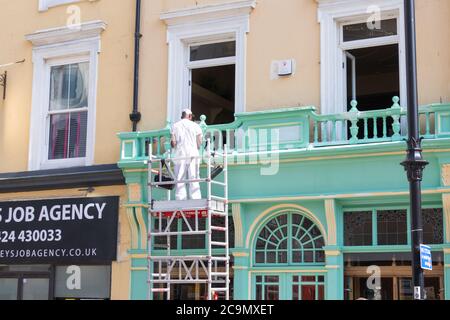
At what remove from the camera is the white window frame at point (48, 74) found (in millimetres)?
13891

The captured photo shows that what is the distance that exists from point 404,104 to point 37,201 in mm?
7205

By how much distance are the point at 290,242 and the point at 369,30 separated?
3768mm

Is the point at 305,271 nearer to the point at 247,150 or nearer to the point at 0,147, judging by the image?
the point at 247,150

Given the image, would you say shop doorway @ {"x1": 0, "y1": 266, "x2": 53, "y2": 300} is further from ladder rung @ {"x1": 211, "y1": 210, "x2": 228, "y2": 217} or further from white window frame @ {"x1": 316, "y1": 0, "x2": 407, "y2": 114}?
white window frame @ {"x1": 316, "y1": 0, "x2": 407, "y2": 114}

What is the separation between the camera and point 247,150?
466 inches

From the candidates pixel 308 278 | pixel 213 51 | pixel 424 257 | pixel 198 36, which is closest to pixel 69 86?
pixel 198 36

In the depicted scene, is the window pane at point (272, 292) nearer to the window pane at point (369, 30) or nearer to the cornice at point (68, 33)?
the window pane at point (369, 30)

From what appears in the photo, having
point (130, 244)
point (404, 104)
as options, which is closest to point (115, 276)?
point (130, 244)

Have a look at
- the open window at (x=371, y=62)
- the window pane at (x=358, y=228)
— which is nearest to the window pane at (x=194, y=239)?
the window pane at (x=358, y=228)

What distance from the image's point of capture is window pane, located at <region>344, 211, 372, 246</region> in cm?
1105

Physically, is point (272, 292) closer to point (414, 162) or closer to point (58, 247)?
point (58, 247)

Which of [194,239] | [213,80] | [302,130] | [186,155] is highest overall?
[213,80]

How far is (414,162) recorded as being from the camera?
7.44 m

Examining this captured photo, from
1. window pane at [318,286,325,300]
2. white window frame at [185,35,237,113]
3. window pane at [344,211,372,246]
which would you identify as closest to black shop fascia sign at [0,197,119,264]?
white window frame at [185,35,237,113]
